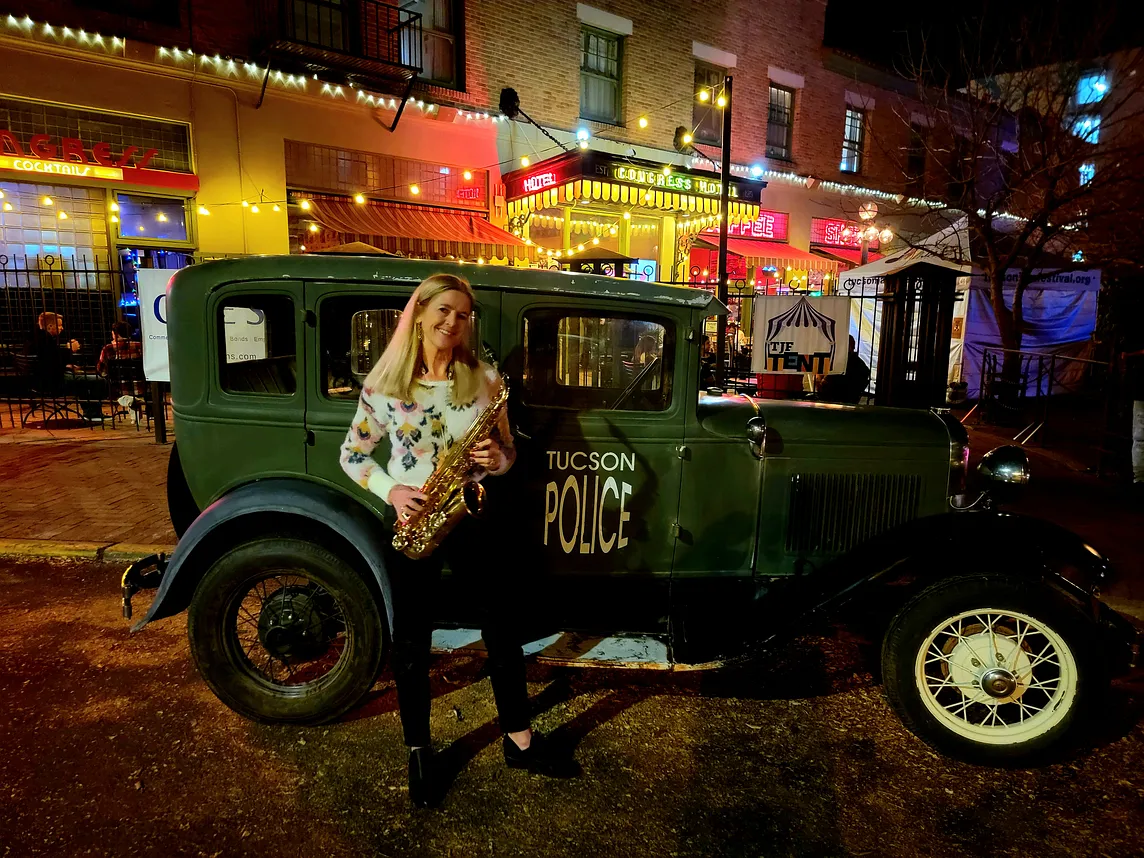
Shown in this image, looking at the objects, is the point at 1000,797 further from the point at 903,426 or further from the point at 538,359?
the point at 538,359

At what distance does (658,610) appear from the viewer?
3.44m

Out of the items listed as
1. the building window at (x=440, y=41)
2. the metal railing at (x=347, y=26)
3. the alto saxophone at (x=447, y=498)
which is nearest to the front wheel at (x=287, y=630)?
the alto saxophone at (x=447, y=498)

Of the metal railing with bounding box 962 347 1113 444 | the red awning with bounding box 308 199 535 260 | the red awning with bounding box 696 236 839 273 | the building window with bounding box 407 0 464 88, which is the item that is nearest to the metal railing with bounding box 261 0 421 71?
the building window with bounding box 407 0 464 88

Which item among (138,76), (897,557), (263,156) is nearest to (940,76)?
(263,156)

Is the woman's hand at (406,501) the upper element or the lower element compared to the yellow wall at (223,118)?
lower

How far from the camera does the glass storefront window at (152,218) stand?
10.9 metres

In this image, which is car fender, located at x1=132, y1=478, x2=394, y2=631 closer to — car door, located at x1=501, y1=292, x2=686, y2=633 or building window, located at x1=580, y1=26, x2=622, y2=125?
car door, located at x1=501, y1=292, x2=686, y2=633

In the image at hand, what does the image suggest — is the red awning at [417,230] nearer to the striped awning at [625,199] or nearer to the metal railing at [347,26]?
the striped awning at [625,199]

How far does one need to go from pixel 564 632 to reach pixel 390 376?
5.09 feet

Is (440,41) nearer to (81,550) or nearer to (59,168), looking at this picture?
(59,168)

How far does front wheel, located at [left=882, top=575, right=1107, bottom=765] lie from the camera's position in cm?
279

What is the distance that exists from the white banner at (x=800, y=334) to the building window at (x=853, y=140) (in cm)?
1500

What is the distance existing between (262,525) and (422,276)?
1.35 metres

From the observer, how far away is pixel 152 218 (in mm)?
11039
